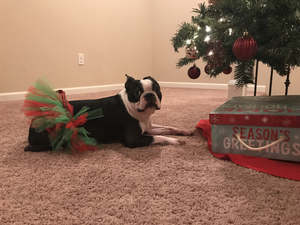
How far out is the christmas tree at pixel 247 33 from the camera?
0.74m

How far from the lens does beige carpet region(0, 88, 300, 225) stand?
465 millimetres

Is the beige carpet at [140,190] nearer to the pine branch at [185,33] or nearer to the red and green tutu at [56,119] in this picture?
the red and green tutu at [56,119]

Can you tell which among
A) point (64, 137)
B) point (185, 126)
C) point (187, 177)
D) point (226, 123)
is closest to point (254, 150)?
point (226, 123)

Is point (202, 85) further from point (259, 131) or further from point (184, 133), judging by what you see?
point (259, 131)

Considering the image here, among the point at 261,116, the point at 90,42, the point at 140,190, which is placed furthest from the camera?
the point at 90,42

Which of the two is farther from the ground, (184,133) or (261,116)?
(261,116)

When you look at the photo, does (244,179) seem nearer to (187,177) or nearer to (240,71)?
(187,177)

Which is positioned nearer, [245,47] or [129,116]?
[245,47]

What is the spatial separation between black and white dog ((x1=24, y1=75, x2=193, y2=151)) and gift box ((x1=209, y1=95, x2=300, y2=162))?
0.19 meters

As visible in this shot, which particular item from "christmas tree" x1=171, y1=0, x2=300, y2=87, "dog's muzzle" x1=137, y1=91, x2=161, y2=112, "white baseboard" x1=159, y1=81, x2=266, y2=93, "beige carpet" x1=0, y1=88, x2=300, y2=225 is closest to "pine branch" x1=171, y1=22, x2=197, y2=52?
"christmas tree" x1=171, y1=0, x2=300, y2=87

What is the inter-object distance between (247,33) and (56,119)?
2.44 ft

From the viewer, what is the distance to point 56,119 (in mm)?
769

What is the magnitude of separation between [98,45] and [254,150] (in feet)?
7.28

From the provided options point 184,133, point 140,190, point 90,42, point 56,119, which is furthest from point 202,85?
point 140,190
